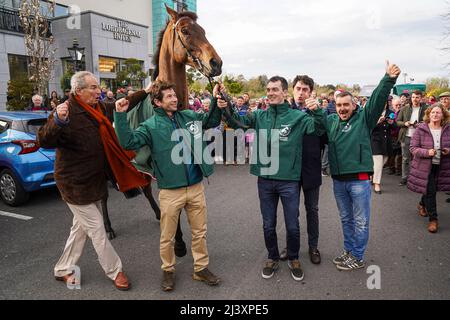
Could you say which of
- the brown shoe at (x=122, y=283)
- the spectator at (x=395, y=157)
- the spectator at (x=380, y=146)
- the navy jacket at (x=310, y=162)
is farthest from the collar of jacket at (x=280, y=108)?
the spectator at (x=395, y=157)

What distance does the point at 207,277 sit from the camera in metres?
3.20

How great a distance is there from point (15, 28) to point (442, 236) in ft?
81.2

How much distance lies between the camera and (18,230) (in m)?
4.76

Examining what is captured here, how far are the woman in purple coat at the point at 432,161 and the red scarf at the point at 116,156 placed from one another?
12.5ft

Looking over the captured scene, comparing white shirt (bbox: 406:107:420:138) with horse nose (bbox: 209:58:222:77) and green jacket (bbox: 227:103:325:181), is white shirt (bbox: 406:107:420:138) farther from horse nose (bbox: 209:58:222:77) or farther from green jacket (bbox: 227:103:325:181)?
horse nose (bbox: 209:58:222:77)

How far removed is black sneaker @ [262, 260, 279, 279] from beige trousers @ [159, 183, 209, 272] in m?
0.62

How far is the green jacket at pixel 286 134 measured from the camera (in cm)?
314

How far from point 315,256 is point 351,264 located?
1.23 feet

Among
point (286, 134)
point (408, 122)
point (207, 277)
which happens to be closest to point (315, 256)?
point (207, 277)

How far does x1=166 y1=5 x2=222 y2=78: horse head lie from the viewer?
10.6 feet

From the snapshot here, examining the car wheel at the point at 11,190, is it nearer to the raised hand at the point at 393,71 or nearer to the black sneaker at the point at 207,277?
the black sneaker at the point at 207,277

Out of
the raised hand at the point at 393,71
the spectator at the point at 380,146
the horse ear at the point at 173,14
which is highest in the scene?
the horse ear at the point at 173,14
